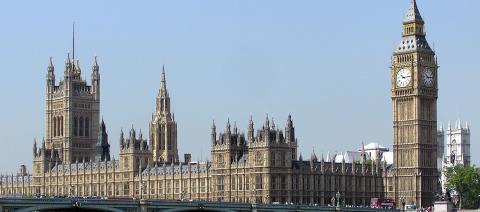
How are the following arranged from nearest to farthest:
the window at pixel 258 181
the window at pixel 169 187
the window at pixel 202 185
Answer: the window at pixel 258 181, the window at pixel 202 185, the window at pixel 169 187

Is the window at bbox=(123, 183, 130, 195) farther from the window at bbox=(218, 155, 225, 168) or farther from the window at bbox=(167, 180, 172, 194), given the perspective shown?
the window at bbox=(218, 155, 225, 168)

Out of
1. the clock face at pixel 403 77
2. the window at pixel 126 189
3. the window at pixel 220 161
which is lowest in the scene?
the window at pixel 126 189

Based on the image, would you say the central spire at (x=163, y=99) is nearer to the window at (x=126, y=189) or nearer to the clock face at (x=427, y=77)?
the window at (x=126, y=189)

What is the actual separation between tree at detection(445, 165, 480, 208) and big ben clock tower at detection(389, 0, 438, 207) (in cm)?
291

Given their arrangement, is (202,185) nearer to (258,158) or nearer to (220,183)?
(220,183)

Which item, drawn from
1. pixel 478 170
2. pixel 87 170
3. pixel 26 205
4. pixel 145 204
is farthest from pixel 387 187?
pixel 26 205

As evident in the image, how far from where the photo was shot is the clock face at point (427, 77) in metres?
158

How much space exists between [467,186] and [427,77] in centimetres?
1380

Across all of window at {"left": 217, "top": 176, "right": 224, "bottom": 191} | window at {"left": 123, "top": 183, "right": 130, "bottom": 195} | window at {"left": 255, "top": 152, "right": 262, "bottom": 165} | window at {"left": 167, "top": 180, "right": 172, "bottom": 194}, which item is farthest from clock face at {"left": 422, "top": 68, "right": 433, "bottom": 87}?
window at {"left": 123, "top": 183, "right": 130, "bottom": 195}

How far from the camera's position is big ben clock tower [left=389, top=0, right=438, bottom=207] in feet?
516

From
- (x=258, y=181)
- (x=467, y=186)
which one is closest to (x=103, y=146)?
(x=258, y=181)

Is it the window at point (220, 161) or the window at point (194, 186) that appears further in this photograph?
the window at point (194, 186)

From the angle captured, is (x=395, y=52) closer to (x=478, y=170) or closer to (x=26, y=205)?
(x=478, y=170)

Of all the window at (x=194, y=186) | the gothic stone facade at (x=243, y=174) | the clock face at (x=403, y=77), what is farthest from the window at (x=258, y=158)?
the clock face at (x=403, y=77)
